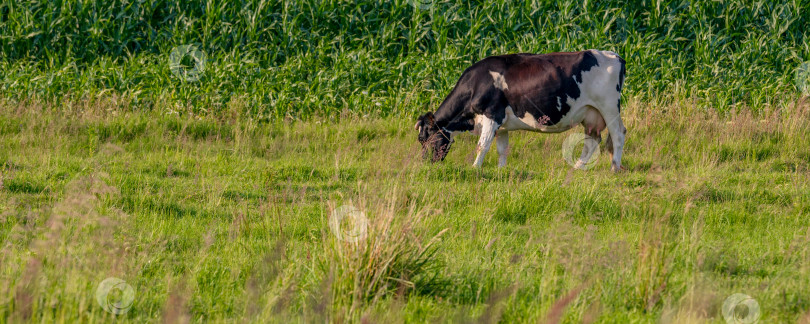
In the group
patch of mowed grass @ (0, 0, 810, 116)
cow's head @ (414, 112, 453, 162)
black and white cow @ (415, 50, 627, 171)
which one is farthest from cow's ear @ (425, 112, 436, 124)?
patch of mowed grass @ (0, 0, 810, 116)

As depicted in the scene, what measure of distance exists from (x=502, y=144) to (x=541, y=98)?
98 cm

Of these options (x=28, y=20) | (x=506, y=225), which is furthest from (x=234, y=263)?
(x=28, y=20)

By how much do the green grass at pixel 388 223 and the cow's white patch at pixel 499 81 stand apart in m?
1.00

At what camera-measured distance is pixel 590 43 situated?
14883 mm

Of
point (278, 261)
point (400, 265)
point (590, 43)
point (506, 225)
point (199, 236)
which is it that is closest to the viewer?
point (400, 265)

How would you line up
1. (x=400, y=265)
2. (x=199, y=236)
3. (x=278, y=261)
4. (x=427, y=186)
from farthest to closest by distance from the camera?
(x=427, y=186)
(x=199, y=236)
(x=278, y=261)
(x=400, y=265)

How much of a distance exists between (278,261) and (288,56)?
10443 mm

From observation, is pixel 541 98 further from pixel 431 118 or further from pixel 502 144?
pixel 431 118

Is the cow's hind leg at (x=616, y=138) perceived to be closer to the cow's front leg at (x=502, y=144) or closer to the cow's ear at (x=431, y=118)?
the cow's front leg at (x=502, y=144)

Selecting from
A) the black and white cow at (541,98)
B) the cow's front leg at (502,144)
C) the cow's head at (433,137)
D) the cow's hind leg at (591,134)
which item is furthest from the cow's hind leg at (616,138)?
the cow's head at (433,137)

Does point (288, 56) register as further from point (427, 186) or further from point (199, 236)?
point (199, 236)

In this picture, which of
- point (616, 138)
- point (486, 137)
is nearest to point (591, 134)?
point (616, 138)

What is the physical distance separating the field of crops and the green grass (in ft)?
0.10

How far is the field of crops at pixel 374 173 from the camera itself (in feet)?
15.2
